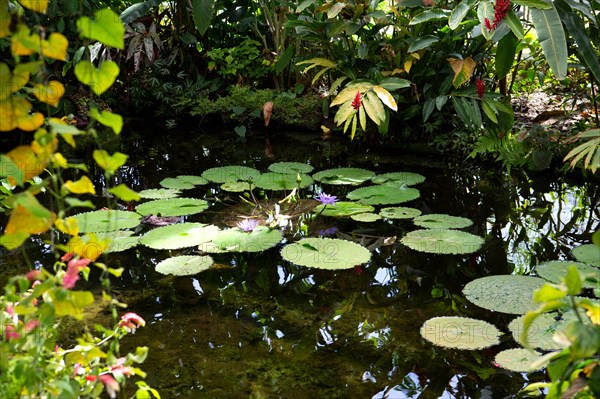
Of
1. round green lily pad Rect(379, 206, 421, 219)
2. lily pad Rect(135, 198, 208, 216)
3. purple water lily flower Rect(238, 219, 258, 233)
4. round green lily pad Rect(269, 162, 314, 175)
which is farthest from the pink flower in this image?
round green lily pad Rect(269, 162, 314, 175)

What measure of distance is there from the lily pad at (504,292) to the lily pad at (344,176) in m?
1.38

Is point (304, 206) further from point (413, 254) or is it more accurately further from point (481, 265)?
point (481, 265)

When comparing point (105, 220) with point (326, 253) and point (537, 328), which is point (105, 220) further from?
point (537, 328)

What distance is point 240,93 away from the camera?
548 centimetres

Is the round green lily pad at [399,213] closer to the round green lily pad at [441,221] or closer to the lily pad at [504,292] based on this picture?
the round green lily pad at [441,221]

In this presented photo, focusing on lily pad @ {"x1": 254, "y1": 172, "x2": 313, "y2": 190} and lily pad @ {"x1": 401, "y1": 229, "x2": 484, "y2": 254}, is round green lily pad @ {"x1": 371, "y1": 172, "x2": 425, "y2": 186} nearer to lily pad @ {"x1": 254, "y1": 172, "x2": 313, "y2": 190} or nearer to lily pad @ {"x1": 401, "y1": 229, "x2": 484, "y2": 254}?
lily pad @ {"x1": 254, "y1": 172, "x2": 313, "y2": 190}

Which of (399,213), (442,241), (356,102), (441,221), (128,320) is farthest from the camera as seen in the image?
(356,102)

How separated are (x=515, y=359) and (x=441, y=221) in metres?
1.25

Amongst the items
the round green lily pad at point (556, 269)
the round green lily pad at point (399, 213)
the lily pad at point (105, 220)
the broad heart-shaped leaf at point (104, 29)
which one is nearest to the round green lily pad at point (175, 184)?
the lily pad at point (105, 220)

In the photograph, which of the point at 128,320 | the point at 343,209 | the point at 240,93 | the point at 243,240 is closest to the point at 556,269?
the point at 343,209

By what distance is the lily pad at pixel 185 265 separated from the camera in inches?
105

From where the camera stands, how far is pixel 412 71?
4.31m

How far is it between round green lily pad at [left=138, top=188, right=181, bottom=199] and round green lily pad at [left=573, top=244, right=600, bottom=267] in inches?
82.4

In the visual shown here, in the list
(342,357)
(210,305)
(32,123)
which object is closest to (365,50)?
(210,305)
